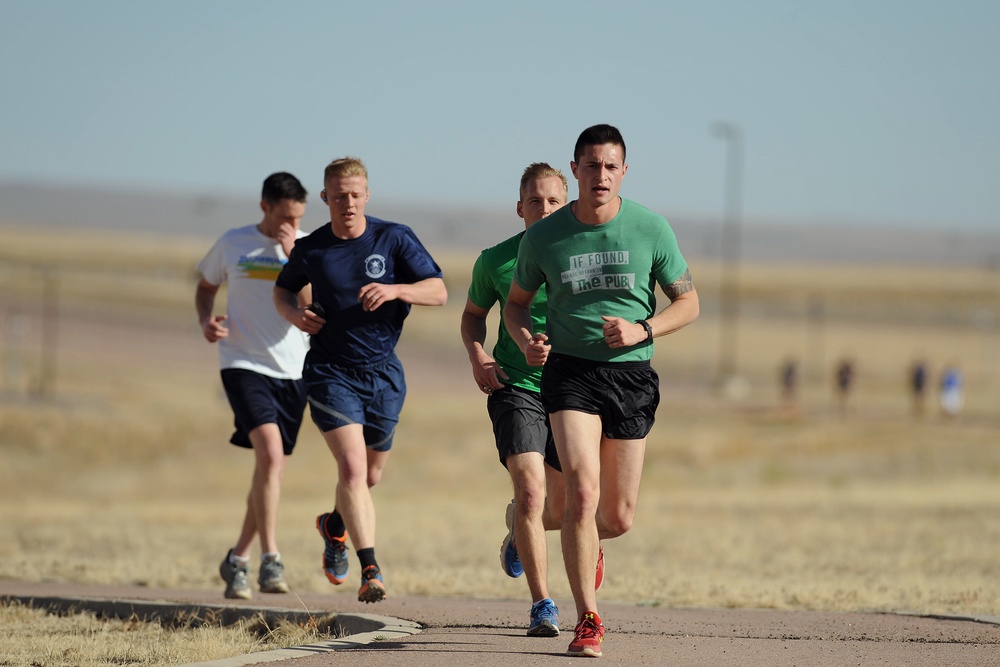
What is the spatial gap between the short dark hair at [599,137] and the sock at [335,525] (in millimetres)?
2849

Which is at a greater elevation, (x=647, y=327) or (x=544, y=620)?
(x=647, y=327)

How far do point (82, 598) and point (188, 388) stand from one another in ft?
108

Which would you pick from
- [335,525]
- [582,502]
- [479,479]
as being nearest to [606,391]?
[582,502]

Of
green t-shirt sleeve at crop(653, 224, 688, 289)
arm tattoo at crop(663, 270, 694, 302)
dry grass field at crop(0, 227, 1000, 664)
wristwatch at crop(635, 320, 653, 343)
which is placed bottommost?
dry grass field at crop(0, 227, 1000, 664)

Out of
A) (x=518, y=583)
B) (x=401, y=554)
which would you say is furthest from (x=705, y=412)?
(x=518, y=583)

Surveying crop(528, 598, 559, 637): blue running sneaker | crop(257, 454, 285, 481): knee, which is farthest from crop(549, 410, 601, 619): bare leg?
crop(257, 454, 285, 481): knee

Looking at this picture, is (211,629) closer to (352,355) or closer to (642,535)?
(352,355)

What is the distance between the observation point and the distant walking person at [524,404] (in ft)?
22.1

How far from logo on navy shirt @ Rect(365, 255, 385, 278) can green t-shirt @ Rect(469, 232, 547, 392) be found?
2.51ft

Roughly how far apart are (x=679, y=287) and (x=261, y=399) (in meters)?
3.28

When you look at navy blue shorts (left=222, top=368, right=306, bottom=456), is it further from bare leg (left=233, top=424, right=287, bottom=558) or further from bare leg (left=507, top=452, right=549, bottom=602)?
bare leg (left=507, top=452, right=549, bottom=602)

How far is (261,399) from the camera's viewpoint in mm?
8773

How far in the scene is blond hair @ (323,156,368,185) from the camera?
7656 millimetres

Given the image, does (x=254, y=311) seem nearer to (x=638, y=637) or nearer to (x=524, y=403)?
(x=524, y=403)
